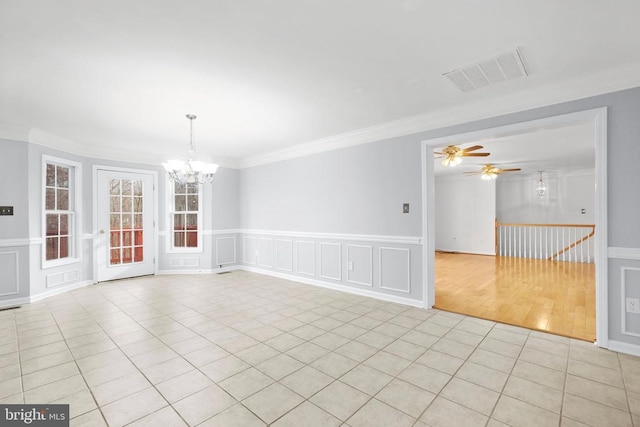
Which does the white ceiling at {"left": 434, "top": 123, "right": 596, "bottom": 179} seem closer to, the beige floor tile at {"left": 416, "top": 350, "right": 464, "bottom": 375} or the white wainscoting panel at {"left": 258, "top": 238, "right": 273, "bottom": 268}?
the beige floor tile at {"left": 416, "top": 350, "right": 464, "bottom": 375}

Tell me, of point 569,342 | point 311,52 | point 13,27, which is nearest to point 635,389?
point 569,342

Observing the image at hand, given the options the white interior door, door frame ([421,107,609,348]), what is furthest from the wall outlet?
the white interior door

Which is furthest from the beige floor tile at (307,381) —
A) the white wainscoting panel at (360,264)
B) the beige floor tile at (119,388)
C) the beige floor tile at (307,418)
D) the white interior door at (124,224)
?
the white interior door at (124,224)

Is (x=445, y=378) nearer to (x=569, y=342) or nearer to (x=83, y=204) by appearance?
(x=569, y=342)

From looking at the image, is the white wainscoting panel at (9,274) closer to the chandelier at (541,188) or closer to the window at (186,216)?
the window at (186,216)

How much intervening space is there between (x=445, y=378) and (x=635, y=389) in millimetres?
1378

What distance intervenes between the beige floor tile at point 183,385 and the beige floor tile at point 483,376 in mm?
2074

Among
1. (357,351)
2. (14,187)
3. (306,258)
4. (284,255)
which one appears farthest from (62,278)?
(357,351)

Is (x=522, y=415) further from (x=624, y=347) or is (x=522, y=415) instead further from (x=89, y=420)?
(x=89, y=420)

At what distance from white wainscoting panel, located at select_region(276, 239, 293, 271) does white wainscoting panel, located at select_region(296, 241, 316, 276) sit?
20cm

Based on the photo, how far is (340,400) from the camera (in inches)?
84.9

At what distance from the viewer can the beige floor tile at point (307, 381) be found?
7.47ft

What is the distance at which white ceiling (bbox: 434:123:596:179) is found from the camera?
17.0 ft

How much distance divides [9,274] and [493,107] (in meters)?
7.01
